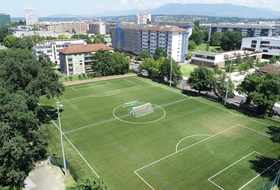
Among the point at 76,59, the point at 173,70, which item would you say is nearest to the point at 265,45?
the point at 173,70

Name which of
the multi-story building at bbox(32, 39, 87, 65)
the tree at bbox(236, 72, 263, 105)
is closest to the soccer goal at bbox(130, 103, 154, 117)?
the tree at bbox(236, 72, 263, 105)

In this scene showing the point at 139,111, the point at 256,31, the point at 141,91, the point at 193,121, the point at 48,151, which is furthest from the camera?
the point at 256,31

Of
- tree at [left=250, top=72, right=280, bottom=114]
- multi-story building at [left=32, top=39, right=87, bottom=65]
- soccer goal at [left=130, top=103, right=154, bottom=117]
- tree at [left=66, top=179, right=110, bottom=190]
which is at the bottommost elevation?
soccer goal at [left=130, top=103, right=154, bottom=117]

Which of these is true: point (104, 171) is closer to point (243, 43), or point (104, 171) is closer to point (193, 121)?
point (193, 121)

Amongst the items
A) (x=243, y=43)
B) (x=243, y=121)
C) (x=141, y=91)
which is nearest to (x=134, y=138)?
(x=243, y=121)

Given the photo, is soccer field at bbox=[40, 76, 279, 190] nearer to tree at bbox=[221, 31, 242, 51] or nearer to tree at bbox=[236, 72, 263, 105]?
tree at bbox=[236, 72, 263, 105]

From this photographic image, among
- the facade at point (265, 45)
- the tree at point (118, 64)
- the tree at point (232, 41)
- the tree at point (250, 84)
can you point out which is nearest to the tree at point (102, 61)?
the tree at point (118, 64)
